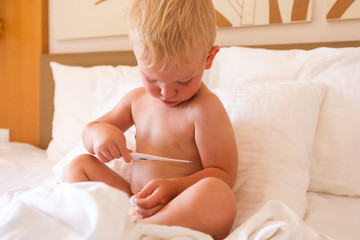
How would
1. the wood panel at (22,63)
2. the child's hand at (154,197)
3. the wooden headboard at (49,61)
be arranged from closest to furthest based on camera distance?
the child's hand at (154,197) < the wooden headboard at (49,61) < the wood panel at (22,63)

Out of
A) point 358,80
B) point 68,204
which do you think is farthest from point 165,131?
point 358,80

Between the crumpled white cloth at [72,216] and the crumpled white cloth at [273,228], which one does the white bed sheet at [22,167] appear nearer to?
the crumpled white cloth at [72,216]

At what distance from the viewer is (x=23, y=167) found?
5.24 feet

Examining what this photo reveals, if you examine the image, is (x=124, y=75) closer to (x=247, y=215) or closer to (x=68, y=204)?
(x=247, y=215)

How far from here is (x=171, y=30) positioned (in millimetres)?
791

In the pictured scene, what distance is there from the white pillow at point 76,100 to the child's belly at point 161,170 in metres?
0.83

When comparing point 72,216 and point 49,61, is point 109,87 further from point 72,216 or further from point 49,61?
point 72,216

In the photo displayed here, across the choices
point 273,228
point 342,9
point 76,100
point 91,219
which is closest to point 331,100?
point 342,9

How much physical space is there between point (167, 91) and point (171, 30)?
148 millimetres

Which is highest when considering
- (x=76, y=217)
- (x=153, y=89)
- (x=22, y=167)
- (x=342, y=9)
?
(x=342, y=9)

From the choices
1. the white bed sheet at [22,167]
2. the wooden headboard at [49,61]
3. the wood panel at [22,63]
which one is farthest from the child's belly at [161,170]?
the wood panel at [22,63]

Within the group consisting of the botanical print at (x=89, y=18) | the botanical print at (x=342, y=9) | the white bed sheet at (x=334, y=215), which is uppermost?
the botanical print at (x=342, y=9)

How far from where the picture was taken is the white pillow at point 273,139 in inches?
36.7

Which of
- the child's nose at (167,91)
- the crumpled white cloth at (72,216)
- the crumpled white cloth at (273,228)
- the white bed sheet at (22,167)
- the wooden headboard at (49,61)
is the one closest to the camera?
the crumpled white cloth at (72,216)
